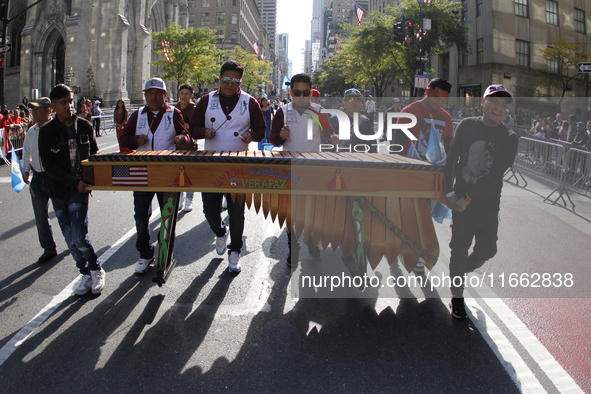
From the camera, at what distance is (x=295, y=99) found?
18.6 ft

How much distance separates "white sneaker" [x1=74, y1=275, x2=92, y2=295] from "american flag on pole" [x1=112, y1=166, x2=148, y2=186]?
1.29 meters

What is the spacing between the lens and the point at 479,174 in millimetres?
4316

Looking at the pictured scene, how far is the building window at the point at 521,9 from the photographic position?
37812 mm

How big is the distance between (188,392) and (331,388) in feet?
3.11

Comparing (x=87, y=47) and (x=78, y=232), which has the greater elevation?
(x=87, y=47)

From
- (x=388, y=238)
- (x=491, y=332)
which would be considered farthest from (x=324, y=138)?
(x=491, y=332)

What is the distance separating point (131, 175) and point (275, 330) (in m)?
1.82

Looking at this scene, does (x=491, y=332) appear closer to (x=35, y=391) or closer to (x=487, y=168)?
(x=487, y=168)

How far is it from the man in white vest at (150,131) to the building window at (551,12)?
40.8m

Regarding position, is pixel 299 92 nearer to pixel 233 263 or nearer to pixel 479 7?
pixel 233 263

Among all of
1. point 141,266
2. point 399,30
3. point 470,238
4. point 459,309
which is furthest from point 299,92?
point 399,30

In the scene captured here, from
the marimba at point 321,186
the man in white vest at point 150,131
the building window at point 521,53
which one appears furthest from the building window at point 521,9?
the marimba at point 321,186

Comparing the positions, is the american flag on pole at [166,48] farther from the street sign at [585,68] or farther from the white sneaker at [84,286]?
the white sneaker at [84,286]

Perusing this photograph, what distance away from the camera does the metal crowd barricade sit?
11.7 m
